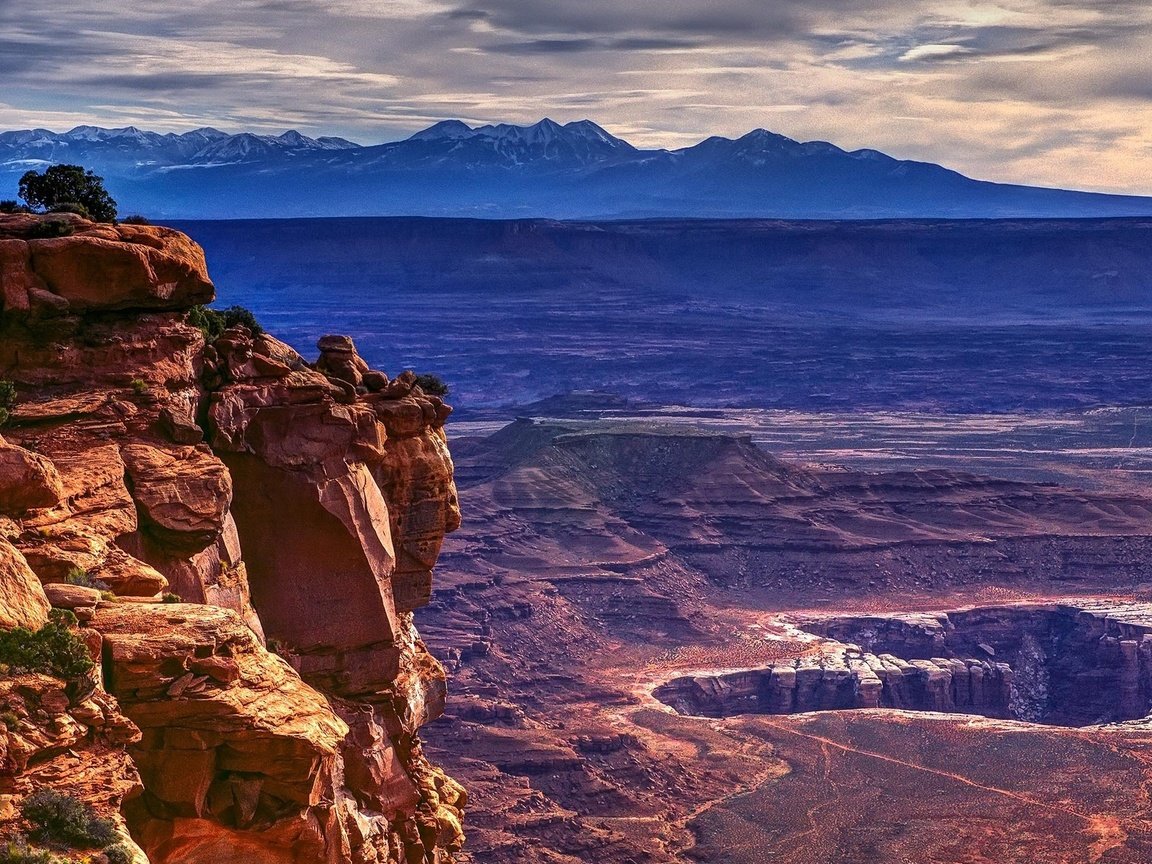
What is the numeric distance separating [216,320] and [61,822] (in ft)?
43.0

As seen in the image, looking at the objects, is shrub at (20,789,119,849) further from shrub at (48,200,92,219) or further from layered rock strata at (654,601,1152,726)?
layered rock strata at (654,601,1152,726)

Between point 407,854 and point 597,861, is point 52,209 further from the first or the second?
point 597,861

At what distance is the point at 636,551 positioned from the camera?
101000 millimetres

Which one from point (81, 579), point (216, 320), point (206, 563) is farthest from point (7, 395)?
point (216, 320)

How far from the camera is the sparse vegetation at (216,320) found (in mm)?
24062

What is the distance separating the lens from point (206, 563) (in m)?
20.2

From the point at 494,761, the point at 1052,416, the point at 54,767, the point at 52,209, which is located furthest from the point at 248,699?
the point at 1052,416

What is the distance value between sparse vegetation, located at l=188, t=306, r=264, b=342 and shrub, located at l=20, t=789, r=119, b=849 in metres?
9.81

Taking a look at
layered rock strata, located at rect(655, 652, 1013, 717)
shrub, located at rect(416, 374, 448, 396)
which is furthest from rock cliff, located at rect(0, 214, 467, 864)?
layered rock strata, located at rect(655, 652, 1013, 717)

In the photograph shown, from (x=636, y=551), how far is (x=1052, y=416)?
3410 inches

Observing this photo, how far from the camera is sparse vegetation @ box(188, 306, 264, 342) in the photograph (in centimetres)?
2406

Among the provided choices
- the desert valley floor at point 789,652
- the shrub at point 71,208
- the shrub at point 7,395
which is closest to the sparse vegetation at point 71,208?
the shrub at point 71,208

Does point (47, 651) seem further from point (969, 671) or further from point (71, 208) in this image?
point (969, 671)

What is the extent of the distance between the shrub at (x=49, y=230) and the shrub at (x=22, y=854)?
8.85m
